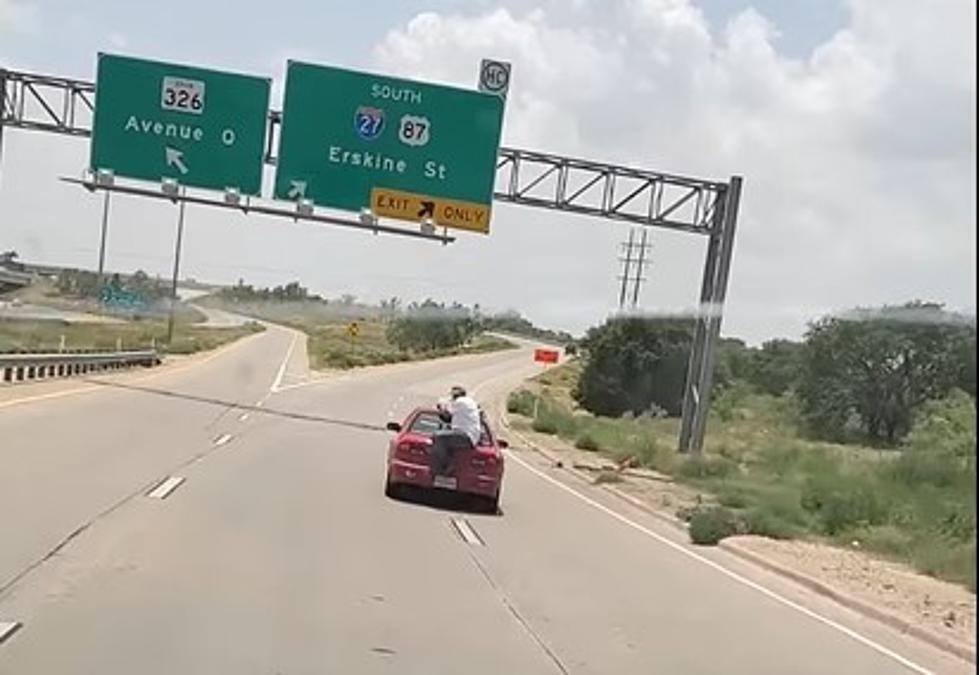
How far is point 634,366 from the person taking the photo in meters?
69.7

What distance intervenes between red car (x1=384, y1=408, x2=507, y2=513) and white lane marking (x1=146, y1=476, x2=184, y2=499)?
2.99m

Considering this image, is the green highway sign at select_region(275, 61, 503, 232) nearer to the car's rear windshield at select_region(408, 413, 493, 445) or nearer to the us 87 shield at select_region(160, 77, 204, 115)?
the us 87 shield at select_region(160, 77, 204, 115)

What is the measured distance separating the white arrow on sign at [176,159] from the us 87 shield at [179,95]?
904 mm

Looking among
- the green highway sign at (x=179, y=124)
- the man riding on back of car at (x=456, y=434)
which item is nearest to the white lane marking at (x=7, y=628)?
the man riding on back of car at (x=456, y=434)

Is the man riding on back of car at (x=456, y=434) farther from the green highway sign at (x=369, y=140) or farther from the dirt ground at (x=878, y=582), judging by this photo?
the green highway sign at (x=369, y=140)

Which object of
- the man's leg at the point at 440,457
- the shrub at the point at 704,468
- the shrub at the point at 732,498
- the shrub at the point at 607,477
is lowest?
the shrub at the point at 607,477

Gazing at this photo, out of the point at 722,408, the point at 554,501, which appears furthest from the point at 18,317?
the point at 554,501

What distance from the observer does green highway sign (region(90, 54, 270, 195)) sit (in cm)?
3334

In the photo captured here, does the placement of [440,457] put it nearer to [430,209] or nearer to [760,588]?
[760,588]

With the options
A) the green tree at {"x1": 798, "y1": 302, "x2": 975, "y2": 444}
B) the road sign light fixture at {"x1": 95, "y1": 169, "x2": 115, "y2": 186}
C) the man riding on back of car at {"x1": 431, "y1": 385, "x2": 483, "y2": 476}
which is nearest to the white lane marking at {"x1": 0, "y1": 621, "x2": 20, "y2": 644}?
the man riding on back of car at {"x1": 431, "y1": 385, "x2": 483, "y2": 476}

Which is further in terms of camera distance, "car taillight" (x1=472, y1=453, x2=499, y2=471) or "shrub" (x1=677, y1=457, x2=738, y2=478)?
"shrub" (x1=677, y1=457, x2=738, y2=478)

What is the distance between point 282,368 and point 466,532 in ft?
218

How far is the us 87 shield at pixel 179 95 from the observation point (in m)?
33.5

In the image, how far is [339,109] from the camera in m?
33.9
